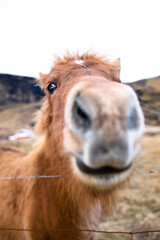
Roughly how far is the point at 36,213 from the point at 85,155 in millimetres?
1691

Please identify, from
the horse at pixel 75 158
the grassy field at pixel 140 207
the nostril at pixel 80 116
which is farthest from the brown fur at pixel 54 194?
the grassy field at pixel 140 207

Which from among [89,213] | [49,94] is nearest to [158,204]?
[89,213]

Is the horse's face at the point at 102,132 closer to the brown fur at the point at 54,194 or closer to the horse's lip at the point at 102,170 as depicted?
the horse's lip at the point at 102,170

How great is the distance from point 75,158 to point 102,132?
491 mm

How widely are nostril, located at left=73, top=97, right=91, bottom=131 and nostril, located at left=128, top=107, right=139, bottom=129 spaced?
0.30m

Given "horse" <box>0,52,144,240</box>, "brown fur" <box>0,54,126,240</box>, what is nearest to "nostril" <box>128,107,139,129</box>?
"horse" <box>0,52,144,240</box>

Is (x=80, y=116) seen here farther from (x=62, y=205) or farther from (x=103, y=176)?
(x=62, y=205)

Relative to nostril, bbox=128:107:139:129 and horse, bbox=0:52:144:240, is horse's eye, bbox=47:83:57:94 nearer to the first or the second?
horse, bbox=0:52:144:240

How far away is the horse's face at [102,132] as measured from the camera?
3.87ft

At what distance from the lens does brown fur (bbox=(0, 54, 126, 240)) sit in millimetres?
2301

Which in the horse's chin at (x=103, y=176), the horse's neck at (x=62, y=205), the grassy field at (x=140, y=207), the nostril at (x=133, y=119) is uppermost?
the nostril at (x=133, y=119)

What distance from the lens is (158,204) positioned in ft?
17.5

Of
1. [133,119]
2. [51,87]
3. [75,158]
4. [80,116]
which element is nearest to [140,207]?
[51,87]

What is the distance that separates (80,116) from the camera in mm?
1350
